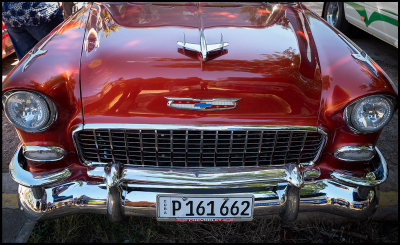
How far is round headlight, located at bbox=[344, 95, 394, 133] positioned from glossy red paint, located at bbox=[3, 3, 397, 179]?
0.17 ft

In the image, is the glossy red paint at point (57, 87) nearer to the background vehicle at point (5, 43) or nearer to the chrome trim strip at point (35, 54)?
the chrome trim strip at point (35, 54)

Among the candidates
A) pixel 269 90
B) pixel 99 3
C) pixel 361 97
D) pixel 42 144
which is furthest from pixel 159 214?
pixel 99 3

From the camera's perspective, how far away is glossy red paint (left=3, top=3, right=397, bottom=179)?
5.88ft

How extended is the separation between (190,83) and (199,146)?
0.37m

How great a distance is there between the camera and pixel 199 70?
5.93 ft

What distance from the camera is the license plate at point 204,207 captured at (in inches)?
73.7

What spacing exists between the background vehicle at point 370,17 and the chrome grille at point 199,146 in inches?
128

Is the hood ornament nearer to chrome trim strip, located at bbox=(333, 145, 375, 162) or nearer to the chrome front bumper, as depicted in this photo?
the chrome front bumper

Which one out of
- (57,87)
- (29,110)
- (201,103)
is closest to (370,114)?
(201,103)

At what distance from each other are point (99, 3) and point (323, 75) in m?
1.79

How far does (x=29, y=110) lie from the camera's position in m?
1.82

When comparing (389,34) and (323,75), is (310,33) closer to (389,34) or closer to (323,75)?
(323,75)

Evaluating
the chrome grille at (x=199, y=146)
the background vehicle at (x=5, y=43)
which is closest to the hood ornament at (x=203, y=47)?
the chrome grille at (x=199, y=146)

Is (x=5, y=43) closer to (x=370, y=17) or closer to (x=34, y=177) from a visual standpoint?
(x=34, y=177)
